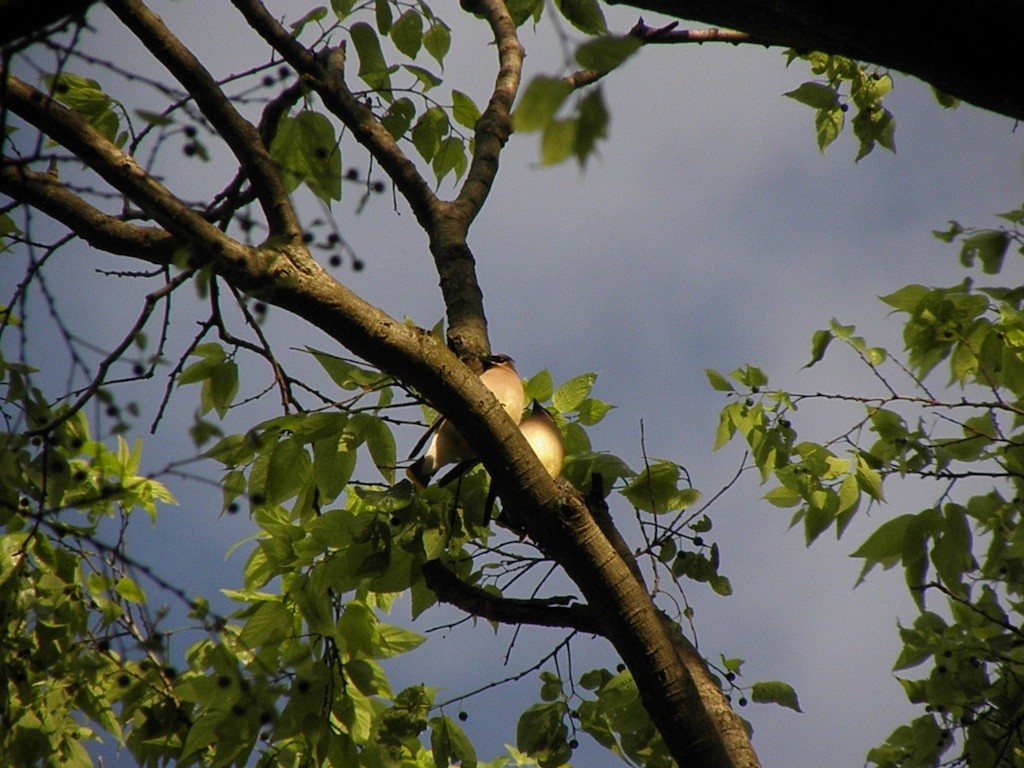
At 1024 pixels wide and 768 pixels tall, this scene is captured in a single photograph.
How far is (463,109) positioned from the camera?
333 cm

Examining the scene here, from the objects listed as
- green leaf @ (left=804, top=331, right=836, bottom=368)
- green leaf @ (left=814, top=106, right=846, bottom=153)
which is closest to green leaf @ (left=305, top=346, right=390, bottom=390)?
green leaf @ (left=804, top=331, right=836, bottom=368)

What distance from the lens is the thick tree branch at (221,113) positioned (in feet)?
6.50

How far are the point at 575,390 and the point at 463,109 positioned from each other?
1.25 meters

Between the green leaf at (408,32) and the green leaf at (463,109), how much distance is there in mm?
226

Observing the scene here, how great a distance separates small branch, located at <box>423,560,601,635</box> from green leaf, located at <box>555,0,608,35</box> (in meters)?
1.48

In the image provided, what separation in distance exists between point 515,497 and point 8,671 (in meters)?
1.62

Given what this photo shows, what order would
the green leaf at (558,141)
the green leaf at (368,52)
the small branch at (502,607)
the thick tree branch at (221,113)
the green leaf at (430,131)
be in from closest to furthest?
the green leaf at (558,141) < the thick tree branch at (221,113) < the small branch at (502,607) < the green leaf at (368,52) < the green leaf at (430,131)

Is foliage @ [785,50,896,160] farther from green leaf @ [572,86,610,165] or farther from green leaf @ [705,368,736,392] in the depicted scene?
green leaf @ [572,86,610,165]

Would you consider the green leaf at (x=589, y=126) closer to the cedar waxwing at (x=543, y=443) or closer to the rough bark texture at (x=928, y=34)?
the rough bark texture at (x=928, y=34)

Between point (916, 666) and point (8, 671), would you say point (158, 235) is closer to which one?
point (8, 671)

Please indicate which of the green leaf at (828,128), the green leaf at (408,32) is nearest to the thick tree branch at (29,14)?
the green leaf at (408,32)

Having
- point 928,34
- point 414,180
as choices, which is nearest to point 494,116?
point 414,180

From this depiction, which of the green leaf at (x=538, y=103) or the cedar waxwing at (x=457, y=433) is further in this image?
the cedar waxwing at (x=457, y=433)

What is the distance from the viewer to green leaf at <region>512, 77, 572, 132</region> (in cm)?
94
